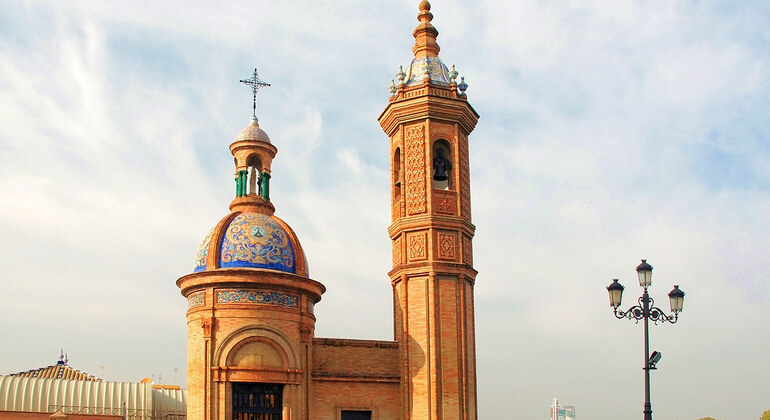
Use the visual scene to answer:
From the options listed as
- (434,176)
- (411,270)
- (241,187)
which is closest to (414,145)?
(434,176)

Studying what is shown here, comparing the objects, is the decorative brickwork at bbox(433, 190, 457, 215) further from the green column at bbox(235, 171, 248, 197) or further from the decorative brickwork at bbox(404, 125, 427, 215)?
the green column at bbox(235, 171, 248, 197)

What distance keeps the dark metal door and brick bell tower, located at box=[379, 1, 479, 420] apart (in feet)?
11.4

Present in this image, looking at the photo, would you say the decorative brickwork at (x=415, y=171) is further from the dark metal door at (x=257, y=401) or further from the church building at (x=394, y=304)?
the dark metal door at (x=257, y=401)

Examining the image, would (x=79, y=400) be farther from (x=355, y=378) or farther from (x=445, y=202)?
(x=445, y=202)

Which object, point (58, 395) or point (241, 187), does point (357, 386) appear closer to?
point (241, 187)

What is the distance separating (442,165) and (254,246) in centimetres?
609

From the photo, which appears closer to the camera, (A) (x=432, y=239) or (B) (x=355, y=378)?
(B) (x=355, y=378)

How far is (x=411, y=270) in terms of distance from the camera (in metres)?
24.0

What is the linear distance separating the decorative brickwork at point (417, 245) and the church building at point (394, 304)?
31 millimetres

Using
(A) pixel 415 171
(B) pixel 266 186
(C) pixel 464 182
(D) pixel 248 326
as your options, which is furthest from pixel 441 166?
(D) pixel 248 326

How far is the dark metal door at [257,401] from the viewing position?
22.2 meters

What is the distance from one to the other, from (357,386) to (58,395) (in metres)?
12.5

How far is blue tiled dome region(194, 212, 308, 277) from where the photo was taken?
75.7ft

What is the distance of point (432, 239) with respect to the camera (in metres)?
24.1
